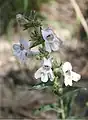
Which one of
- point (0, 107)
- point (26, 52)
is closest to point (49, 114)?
point (0, 107)

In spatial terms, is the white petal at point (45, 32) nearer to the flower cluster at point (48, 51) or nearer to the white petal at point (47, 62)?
the flower cluster at point (48, 51)

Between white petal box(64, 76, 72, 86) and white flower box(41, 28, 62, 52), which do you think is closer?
white flower box(41, 28, 62, 52)

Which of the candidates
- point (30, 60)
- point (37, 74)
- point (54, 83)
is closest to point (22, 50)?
point (37, 74)

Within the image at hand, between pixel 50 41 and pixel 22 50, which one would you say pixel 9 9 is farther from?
pixel 50 41

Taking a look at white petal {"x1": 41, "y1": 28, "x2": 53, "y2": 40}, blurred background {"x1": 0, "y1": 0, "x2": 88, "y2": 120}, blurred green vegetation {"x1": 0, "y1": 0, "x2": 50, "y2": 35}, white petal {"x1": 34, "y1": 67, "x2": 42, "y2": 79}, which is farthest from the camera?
blurred green vegetation {"x1": 0, "y1": 0, "x2": 50, "y2": 35}

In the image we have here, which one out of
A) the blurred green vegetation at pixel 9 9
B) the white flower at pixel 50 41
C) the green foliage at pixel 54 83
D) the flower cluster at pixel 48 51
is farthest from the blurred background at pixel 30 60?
the white flower at pixel 50 41

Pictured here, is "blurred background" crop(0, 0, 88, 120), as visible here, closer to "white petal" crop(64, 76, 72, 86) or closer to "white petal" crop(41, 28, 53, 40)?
"white petal" crop(64, 76, 72, 86)

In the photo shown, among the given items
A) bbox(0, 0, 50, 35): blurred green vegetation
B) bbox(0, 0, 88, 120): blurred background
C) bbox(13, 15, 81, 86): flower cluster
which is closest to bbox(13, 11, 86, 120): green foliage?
bbox(13, 15, 81, 86): flower cluster
